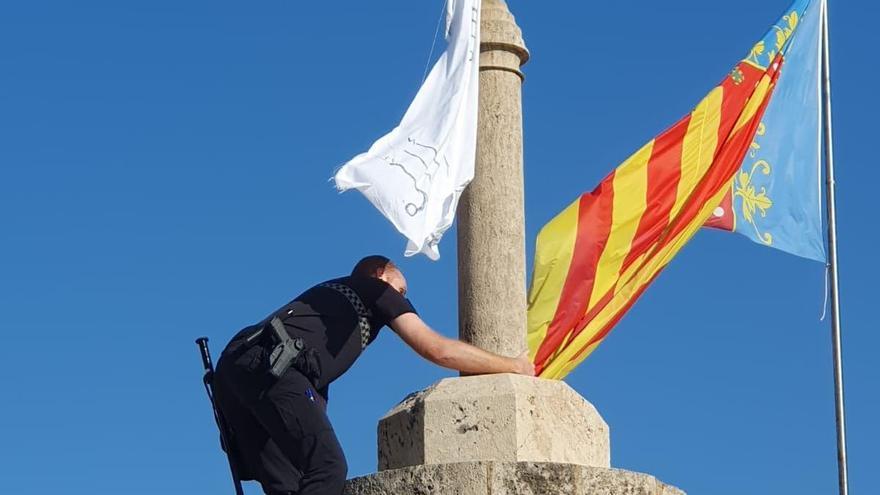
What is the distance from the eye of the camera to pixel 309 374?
7539mm

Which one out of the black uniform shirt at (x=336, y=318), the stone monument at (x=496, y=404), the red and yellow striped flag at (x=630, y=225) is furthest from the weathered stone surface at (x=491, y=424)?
the red and yellow striped flag at (x=630, y=225)

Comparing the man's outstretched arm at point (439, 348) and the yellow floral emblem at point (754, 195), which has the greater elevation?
the yellow floral emblem at point (754, 195)

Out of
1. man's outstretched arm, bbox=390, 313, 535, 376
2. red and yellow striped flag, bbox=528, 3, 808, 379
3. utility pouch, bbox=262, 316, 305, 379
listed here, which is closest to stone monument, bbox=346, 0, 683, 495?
man's outstretched arm, bbox=390, 313, 535, 376

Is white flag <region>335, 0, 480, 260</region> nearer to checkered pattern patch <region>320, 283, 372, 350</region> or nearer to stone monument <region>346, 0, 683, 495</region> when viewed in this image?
stone monument <region>346, 0, 683, 495</region>

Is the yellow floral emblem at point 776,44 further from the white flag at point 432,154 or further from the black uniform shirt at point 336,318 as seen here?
the black uniform shirt at point 336,318

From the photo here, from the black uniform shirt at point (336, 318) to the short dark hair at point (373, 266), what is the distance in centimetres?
16

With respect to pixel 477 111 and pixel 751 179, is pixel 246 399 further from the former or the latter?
pixel 751 179

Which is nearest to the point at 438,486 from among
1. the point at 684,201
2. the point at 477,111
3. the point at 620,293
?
the point at 477,111

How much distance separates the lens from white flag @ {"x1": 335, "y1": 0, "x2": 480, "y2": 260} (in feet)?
26.7

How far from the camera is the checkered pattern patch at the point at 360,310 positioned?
7.69 metres

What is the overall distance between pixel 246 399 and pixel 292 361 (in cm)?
27

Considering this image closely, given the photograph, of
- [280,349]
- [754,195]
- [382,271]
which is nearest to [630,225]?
[754,195]

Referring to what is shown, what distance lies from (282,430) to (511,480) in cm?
97

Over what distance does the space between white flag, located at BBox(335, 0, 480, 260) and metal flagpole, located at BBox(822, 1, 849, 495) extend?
4.30 meters
